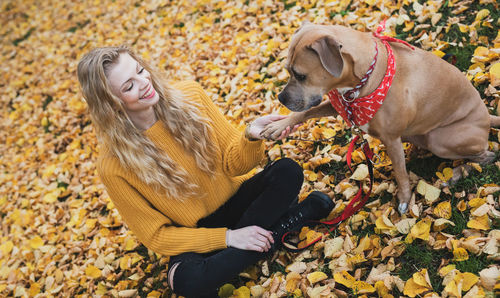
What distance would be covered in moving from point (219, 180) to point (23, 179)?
3.88 metres

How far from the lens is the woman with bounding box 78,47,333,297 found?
2.88 m

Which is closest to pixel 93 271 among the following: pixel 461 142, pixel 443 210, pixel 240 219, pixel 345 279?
pixel 240 219

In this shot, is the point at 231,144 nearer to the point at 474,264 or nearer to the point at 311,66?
the point at 311,66

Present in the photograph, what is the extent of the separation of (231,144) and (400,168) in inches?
56.1

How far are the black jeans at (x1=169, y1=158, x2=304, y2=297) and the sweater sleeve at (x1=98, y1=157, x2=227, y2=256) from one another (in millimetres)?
79

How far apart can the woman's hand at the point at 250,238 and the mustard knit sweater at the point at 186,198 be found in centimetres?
7

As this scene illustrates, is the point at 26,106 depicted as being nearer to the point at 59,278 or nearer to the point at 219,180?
the point at 59,278

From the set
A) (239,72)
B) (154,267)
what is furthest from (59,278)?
(239,72)

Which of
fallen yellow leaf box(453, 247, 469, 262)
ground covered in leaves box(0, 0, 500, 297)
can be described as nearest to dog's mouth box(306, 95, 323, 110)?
ground covered in leaves box(0, 0, 500, 297)

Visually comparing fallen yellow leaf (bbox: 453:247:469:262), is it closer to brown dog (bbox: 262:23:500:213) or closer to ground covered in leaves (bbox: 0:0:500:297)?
ground covered in leaves (bbox: 0:0:500:297)

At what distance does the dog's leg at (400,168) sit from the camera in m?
2.96

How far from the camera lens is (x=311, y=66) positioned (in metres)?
2.78

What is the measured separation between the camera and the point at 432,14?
4.33 metres

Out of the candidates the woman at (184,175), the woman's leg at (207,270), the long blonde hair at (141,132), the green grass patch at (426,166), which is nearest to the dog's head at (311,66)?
the woman at (184,175)
